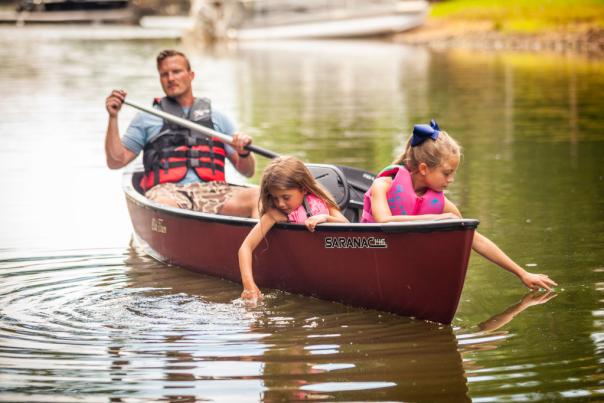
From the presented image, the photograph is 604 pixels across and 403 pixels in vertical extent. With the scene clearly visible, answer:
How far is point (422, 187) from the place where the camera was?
6.80 m

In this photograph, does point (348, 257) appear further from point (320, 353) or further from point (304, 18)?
point (304, 18)

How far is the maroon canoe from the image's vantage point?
639 centimetres

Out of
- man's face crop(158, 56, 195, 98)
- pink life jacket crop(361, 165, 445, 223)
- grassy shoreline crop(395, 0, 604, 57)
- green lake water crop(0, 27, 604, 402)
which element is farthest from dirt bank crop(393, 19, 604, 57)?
pink life jacket crop(361, 165, 445, 223)

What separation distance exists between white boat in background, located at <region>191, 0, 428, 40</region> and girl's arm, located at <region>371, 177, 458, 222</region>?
40.8 m

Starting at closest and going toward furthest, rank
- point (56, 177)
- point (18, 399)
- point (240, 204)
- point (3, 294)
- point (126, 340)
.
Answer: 1. point (18, 399)
2. point (126, 340)
3. point (3, 294)
4. point (240, 204)
5. point (56, 177)

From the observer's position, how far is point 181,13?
75.2 meters

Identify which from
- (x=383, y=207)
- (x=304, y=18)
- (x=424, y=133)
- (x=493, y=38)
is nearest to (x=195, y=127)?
(x=383, y=207)

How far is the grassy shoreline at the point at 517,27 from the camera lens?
117 feet

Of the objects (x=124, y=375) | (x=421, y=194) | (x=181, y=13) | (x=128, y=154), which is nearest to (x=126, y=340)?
(x=124, y=375)

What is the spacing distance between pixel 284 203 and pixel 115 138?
1965 mm

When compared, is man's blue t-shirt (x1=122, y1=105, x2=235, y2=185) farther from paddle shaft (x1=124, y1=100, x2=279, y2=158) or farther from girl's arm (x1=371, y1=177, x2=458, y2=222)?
girl's arm (x1=371, y1=177, x2=458, y2=222)

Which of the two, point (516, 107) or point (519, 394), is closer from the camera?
point (519, 394)

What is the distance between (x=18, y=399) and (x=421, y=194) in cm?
243

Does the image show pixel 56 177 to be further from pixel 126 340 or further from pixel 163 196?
pixel 126 340
